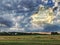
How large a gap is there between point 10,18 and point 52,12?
267cm

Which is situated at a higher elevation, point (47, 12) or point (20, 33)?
point (47, 12)

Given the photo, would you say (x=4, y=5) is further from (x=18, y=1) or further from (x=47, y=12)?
(x=47, y=12)

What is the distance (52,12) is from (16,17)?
2290mm

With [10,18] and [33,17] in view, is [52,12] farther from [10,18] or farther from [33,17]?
[10,18]

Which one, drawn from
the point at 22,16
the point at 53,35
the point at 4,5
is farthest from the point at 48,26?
the point at 4,5

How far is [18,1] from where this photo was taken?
18672 mm

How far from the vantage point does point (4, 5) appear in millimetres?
18734

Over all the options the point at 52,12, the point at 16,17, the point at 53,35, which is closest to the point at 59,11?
the point at 52,12

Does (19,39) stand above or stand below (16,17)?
below

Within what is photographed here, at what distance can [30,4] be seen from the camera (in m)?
18.6

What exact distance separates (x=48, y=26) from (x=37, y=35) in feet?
2.91

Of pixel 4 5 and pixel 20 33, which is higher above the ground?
pixel 4 5

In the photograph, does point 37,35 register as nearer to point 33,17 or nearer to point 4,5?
Result: point 33,17

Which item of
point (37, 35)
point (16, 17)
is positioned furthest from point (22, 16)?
point (37, 35)
